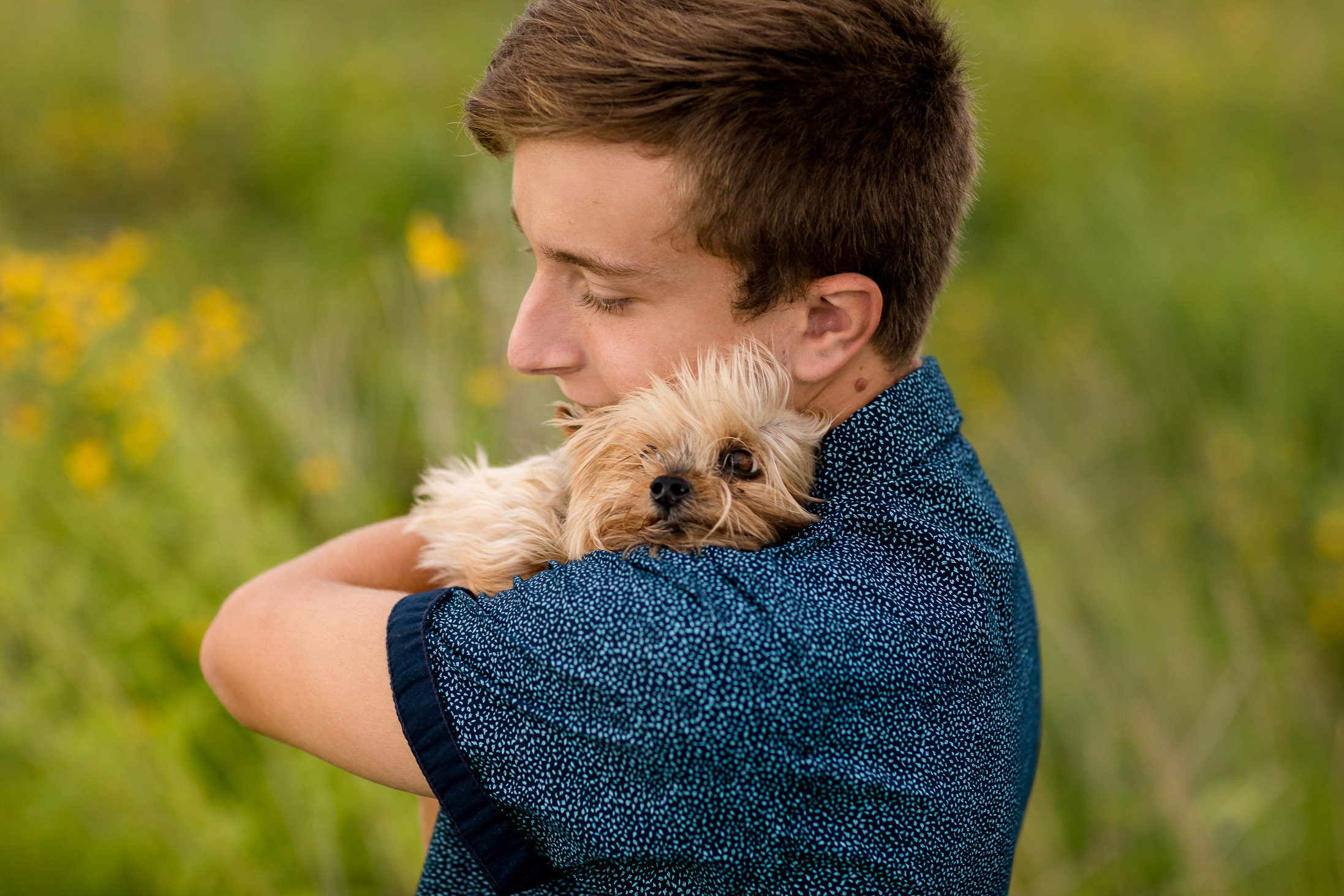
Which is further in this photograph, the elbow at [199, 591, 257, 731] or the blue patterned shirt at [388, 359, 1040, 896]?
the elbow at [199, 591, 257, 731]

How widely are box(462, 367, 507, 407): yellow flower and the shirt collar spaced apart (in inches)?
80.4

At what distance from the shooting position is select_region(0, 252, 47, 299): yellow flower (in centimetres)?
303

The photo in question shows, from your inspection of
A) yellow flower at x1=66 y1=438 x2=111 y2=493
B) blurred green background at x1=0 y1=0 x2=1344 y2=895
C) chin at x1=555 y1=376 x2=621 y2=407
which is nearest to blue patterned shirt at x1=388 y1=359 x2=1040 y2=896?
chin at x1=555 y1=376 x2=621 y2=407

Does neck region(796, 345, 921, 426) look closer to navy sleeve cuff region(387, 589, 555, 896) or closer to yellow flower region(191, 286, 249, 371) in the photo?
navy sleeve cuff region(387, 589, 555, 896)

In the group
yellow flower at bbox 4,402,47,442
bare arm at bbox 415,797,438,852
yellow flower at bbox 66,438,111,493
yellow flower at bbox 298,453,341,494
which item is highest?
yellow flower at bbox 4,402,47,442

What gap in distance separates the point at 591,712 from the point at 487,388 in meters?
2.32

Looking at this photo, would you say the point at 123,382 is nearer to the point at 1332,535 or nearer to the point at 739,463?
the point at 739,463

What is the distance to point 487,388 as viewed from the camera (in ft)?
10.9

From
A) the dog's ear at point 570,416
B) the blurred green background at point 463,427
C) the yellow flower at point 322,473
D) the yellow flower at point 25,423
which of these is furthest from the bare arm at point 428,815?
the yellow flower at point 25,423

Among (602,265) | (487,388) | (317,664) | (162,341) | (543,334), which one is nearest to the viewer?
(317,664)

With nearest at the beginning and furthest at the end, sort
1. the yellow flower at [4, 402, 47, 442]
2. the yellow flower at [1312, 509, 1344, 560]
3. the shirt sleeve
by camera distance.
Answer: the shirt sleeve, the yellow flower at [4, 402, 47, 442], the yellow flower at [1312, 509, 1344, 560]

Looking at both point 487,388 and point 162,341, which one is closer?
point 162,341

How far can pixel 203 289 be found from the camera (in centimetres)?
541

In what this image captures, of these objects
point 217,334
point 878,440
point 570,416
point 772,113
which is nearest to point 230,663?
point 570,416
